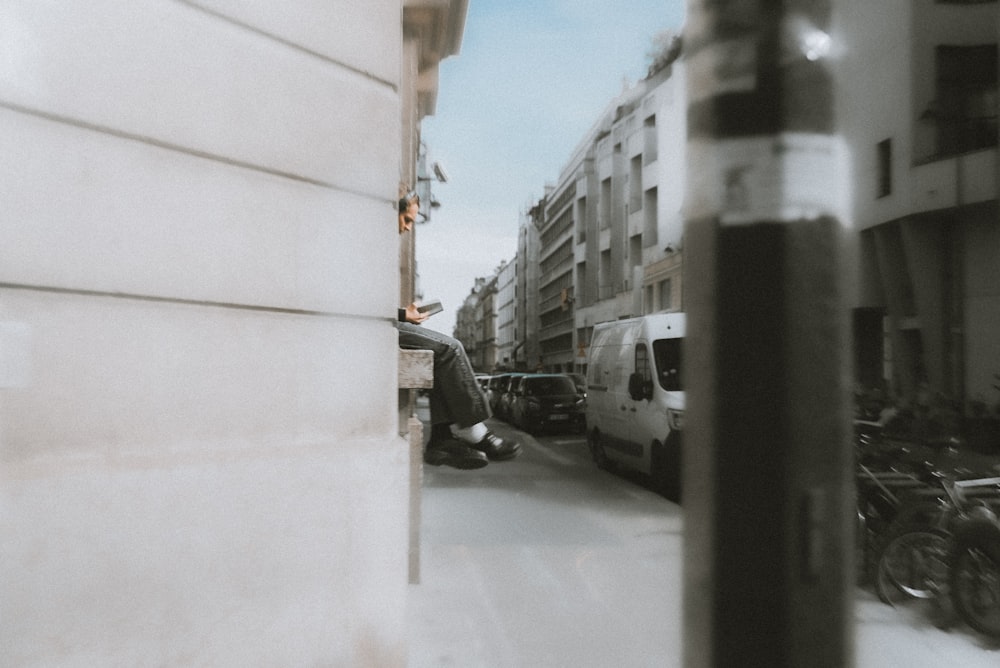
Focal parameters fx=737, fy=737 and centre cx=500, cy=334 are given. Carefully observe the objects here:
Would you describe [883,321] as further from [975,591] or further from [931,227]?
[975,591]

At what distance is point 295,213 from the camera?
3.60m

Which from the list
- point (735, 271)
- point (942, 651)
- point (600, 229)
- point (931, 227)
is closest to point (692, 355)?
point (735, 271)

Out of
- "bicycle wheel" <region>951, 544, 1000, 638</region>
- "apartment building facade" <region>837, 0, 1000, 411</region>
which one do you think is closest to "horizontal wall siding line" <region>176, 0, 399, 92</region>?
"bicycle wheel" <region>951, 544, 1000, 638</region>

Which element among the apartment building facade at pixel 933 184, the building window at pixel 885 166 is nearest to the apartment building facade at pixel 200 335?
the apartment building facade at pixel 933 184

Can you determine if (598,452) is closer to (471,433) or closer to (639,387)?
(639,387)

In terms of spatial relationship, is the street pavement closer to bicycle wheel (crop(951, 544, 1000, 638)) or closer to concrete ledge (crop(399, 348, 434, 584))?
bicycle wheel (crop(951, 544, 1000, 638))

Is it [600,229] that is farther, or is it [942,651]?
[600,229]

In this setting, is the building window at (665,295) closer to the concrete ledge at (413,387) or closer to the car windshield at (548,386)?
the car windshield at (548,386)

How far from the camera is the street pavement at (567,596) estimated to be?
15.1 feet

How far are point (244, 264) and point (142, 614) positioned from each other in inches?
60.4

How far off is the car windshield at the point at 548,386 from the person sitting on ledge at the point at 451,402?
1582 cm

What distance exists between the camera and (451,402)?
5.17 metres

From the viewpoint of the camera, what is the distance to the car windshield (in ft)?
70.8

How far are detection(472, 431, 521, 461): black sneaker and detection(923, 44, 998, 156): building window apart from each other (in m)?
15.6
